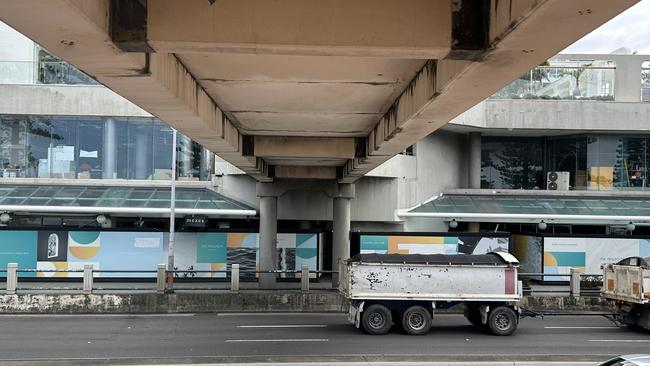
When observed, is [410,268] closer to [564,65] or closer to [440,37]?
[440,37]

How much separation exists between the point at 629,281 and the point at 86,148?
81.5ft

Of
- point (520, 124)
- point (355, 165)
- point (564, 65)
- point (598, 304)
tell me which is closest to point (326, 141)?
point (355, 165)

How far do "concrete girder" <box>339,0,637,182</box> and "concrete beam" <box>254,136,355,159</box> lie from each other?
596 centimetres

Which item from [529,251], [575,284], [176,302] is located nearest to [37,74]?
[176,302]

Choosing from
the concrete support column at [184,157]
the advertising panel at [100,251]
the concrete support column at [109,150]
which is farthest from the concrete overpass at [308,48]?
the concrete support column at [109,150]

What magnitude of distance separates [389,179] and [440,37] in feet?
78.0

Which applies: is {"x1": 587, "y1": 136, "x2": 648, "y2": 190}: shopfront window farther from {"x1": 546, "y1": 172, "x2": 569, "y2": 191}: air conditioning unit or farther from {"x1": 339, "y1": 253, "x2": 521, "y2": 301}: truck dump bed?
{"x1": 339, "y1": 253, "x2": 521, "y2": 301}: truck dump bed

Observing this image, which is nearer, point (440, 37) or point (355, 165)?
point (440, 37)

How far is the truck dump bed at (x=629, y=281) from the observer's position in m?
17.6

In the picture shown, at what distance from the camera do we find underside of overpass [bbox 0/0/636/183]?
6.03m

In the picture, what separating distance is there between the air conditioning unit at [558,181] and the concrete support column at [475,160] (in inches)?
153

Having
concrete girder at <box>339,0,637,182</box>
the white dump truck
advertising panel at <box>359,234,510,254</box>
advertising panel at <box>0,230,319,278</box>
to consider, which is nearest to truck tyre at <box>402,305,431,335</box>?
the white dump truck

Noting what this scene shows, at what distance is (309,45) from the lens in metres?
7.00

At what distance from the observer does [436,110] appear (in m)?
10.4
